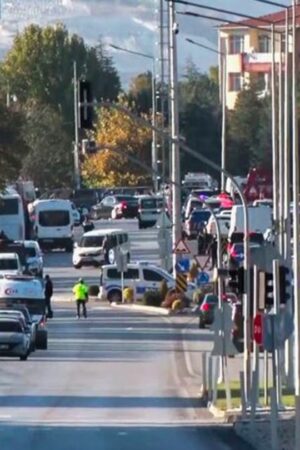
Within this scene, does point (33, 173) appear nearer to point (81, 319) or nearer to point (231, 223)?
point (231, 223)

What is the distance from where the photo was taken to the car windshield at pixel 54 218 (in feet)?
300

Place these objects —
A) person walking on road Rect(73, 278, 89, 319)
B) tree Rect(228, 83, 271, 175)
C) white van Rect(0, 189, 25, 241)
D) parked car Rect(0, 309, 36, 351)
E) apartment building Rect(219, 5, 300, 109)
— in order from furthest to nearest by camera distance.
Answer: apartment building Rect(219, 5, 300, 109) → tree Rect(228, 83, 271, 175) → white van Rect(0, 189, 25, 241) → person walking on road Rect(73, 278, 89, 319) → parked car Rect(0, 309, 36, 351)

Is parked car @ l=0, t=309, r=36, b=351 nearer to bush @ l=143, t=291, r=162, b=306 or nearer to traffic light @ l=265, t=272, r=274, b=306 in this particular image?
bush @ l=143, t=291, r=162, b=306

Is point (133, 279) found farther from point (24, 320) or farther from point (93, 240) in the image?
point (24, 320)

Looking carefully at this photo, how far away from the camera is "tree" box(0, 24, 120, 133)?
477 ft

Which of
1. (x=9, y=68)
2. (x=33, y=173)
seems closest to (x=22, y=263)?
(x=33, y=173)

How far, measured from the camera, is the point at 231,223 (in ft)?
245

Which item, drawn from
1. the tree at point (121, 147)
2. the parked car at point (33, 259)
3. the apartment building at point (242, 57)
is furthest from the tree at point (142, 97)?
the parked car at point (33, 259)

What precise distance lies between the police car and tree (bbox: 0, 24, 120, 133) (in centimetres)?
7555

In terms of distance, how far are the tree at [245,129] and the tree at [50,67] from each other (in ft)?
66.7

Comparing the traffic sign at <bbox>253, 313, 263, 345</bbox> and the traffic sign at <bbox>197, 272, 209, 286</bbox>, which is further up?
the traffic sign at <bbox>253, 313, 263, 345</bbox>

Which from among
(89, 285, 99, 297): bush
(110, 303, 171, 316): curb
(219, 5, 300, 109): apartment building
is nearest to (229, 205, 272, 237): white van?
(89, 285, 99, 297): bush

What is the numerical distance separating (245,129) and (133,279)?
5680 cm

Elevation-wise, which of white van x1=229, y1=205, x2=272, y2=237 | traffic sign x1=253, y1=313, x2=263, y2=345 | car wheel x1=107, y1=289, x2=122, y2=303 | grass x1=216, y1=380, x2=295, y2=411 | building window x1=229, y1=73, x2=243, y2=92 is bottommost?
car wheel x1=107, y1=289, x2=122, y2=303
